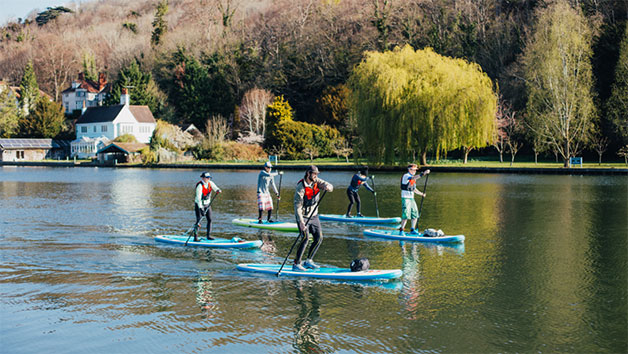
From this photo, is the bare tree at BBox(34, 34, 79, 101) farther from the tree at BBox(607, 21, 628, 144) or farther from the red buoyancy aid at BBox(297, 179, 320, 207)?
the red buoyancy aid at BBox(297, 179, 320, 207)

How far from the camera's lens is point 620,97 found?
60094mm

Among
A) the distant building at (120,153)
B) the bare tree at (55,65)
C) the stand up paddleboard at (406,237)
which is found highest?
the bare tree at (55,65)

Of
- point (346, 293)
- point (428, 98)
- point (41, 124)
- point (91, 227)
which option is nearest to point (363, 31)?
point (428, 98)

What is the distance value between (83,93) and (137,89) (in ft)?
89.3

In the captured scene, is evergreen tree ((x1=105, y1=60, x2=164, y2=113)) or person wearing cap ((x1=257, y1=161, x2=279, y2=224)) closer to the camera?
person wearing cap ((x1=257, y1=161, x2=279, y2=224))

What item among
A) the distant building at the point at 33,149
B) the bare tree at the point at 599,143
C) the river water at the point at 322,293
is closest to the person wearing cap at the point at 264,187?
the river water at the point at 322,293

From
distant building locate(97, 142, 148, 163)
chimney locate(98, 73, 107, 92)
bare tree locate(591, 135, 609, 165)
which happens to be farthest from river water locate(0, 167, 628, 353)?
chimney locate(98, 73, 107, 92)

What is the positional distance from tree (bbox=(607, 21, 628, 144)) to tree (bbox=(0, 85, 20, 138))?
9828 cm

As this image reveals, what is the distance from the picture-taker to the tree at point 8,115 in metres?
114

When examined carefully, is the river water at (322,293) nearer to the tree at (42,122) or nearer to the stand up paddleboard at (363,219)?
the stand up paddleboard at (363,219)

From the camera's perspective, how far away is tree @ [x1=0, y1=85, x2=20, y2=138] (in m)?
114

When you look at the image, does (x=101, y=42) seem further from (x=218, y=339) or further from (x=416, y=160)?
(x=218, y=339)

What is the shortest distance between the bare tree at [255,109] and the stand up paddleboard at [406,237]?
234ft

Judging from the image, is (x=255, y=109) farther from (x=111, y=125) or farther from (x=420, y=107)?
(x=420, y=107)
